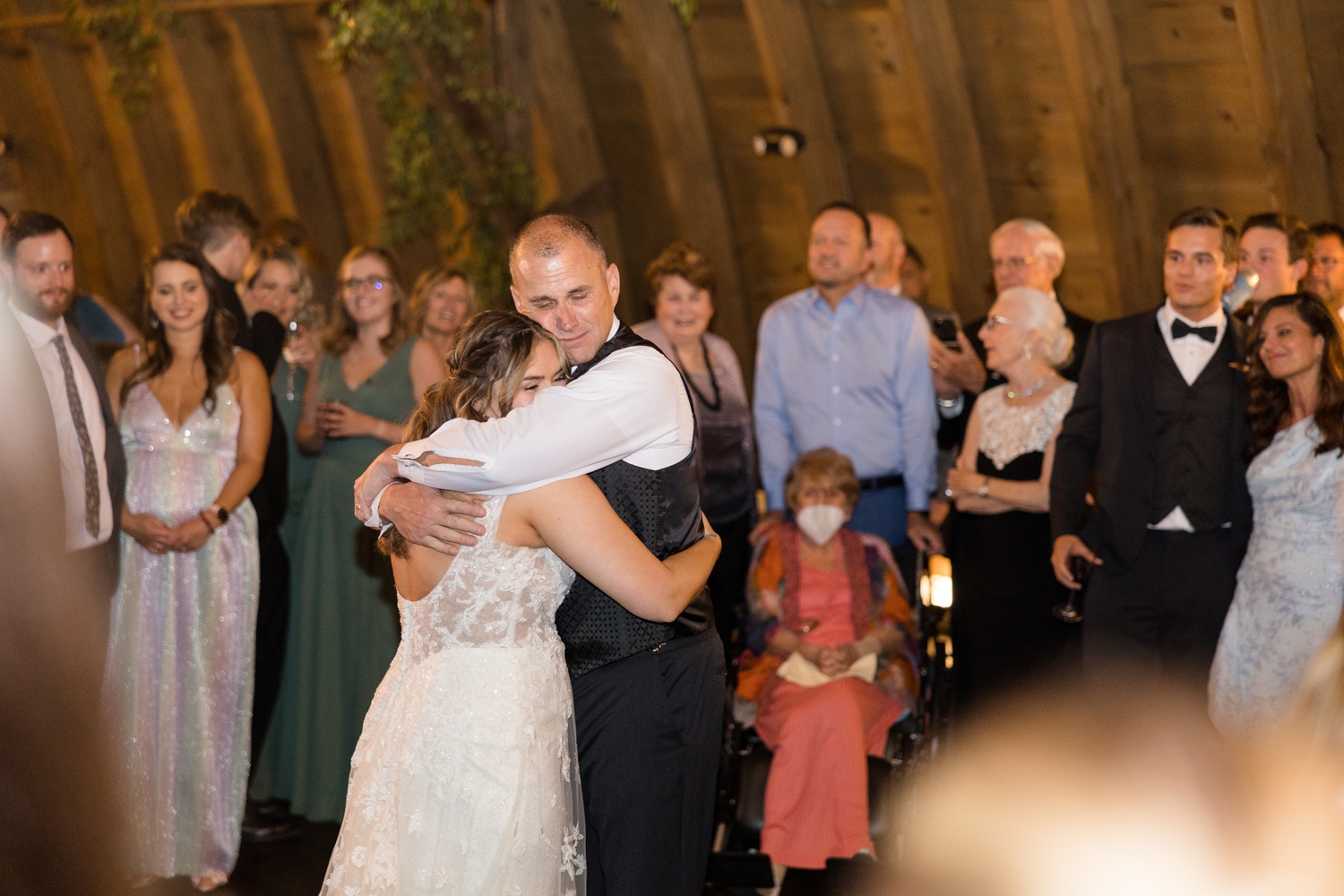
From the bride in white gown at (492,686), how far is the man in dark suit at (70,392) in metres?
1.81

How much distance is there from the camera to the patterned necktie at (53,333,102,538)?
3914 millimetres

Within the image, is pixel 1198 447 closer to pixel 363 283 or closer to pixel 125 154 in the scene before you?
pixel 363 283

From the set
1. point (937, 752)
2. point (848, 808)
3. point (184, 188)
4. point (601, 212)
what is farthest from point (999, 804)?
point (184, 188)

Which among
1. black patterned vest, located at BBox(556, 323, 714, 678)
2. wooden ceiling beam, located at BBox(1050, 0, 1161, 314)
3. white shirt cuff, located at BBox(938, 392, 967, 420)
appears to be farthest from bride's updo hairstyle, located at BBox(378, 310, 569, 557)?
wooden ceiling beam, located at BBox(1050, 0, 1161, 314)

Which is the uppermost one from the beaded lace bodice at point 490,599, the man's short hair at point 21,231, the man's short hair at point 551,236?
the man's short hair at point 21,231

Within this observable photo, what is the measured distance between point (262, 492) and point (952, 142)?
418cm

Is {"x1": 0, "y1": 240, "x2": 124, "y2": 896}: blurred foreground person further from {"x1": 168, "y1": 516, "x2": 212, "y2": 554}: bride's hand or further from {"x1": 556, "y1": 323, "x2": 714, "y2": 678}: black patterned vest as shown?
{"x1": 556, "y1": 323, "x2": 714, "y2": 678}: black patterned vest

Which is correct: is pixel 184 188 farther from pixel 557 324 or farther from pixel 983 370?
pixel 557 324

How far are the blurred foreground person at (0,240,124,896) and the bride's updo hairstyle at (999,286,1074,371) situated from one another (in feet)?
10.4

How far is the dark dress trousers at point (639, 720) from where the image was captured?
2.56m

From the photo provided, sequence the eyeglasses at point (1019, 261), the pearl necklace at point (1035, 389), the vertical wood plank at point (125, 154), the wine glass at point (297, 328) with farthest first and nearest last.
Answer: the vertical wood plank at point (125, 154) → the eyeglasses at point (1019, 261) → the wine glass at point (297, 328) → the pearl necklace at point (1035, 389)

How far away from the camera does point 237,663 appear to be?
4.16 metres

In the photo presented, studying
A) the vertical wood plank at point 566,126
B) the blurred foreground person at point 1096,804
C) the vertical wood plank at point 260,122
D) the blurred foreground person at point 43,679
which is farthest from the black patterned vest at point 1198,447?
the vertical wood plank at point 260,122

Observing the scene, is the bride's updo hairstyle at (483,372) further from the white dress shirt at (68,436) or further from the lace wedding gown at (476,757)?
the white dress shirt at (68,436)
